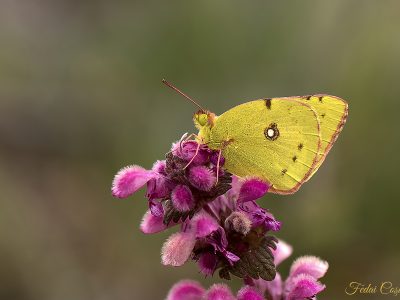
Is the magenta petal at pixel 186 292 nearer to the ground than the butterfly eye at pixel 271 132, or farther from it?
nearer to the ground

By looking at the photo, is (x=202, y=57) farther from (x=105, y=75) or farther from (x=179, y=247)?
(x=179, y=247)

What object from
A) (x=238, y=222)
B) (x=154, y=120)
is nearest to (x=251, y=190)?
(x=238, y=222)

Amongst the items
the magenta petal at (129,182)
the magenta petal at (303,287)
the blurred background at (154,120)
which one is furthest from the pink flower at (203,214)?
the blurred background at (154,120)

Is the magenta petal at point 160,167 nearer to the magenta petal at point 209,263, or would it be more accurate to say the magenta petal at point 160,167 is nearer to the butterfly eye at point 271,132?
the magenta petal at point 209,263

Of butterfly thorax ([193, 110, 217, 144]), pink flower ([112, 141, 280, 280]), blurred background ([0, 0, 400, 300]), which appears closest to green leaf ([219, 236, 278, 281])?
pink flower ([112, 141, 280, 280])

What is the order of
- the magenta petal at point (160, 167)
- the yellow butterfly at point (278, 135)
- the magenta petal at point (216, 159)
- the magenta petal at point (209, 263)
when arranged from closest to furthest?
the magenta petal at point (209, 263), the magenta petal at point (160, 167), the magenta petal at point (216, 159), the yellow butterfly at point (278, 135)

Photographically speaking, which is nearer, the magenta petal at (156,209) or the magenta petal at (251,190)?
the magenta petal at (156,209)
